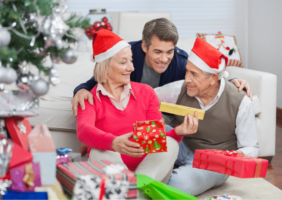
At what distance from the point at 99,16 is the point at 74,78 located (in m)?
0.64

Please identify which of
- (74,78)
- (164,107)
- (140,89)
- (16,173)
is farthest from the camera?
(74,78)

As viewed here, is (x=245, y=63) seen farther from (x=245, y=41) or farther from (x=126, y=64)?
(x=126, y=64)

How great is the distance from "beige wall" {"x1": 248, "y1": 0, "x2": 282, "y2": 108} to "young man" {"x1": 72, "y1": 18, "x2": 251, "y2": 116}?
200 cm

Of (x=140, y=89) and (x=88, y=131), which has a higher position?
(x=140, y=89)

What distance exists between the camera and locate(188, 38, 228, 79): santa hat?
1.77 m

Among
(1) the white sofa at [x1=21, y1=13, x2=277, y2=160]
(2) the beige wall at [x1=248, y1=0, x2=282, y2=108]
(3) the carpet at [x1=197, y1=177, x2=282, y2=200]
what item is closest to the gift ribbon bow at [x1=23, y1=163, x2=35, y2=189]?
(3) the carpet at [x1=197, y1=177, x2=282, y2=200]

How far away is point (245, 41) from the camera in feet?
14.4

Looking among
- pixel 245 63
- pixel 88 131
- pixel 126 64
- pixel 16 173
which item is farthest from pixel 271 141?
pixel 245 63

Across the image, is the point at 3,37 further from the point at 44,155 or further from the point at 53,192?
the point at 53,192

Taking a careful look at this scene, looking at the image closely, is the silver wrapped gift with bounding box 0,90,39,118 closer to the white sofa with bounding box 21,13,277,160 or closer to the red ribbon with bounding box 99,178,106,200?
the red ribbon with bounding box 99,178,106,200

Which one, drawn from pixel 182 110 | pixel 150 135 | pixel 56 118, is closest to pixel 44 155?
pixel 150 135

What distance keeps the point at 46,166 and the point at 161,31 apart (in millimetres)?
1174

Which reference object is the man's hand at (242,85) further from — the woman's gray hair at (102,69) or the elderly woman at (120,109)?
the woman's gray hair at (102,69)

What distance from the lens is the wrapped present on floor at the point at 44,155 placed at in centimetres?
102
